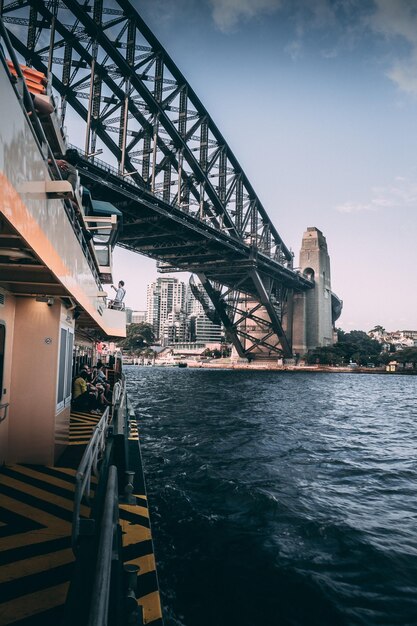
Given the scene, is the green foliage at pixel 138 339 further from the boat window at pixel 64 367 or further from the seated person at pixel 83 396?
the boat window at pixel 64 367

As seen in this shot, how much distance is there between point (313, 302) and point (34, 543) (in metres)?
74.2

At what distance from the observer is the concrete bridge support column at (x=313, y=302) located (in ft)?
242

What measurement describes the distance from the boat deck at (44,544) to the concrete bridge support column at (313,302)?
70017 millimetres

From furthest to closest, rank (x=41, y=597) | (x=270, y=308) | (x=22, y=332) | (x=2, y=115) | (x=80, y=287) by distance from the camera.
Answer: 1. (x=270, y=308)
2. (x=80, y=287)
3. (x=22, y=332)
4. (x=41, y=597)
5. (x=2, y=115)

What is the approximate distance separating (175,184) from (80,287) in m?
39.8

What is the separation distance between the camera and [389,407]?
23906 millimetres

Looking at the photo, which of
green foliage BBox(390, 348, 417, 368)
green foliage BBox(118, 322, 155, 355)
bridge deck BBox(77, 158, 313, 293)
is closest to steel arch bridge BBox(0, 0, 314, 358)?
bridge deck BBox(77, 158, 313, 293)

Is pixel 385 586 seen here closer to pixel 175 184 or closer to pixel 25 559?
pixel 25 559

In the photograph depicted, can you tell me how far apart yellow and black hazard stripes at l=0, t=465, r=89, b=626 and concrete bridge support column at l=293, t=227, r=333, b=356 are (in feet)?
230

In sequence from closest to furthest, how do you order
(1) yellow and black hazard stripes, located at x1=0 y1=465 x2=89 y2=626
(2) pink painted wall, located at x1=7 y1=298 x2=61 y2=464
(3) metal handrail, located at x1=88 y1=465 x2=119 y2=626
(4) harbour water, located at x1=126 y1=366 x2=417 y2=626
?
(3) metal handrail, located at x1=88 y1=465 x2=119 y2=626
(1) yellow and black hazard stripes, located at x1=0 y1=465 x2=89 y2=626
(4) harbour water, located at x1=126 y1=366 x2=417 y2=626
(2) pink painted wall, located at x1=7 y1=298 x2=61 y2=464

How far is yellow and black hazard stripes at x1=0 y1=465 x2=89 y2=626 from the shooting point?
276 centimetres

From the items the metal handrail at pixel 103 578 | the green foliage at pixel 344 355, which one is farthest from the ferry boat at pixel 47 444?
the green foliage at pixel 344 355

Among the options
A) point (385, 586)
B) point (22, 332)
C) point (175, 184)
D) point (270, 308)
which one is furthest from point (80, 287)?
point (270, 308)

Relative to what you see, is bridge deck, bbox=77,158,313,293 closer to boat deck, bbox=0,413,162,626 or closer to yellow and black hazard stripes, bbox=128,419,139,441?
yellow and black hazard stripes, bbox=128,419,139,441
